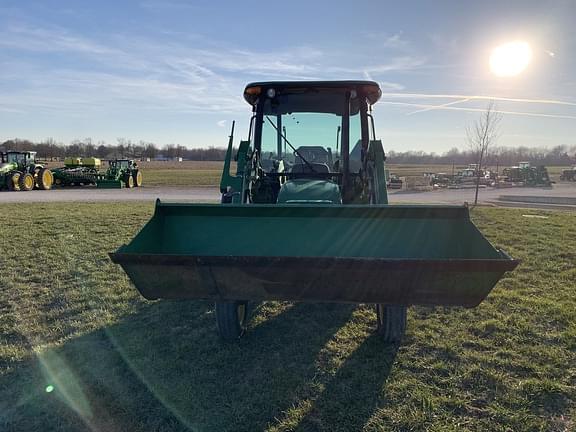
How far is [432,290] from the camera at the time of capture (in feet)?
8.18

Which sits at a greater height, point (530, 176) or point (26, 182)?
point (530, 176)

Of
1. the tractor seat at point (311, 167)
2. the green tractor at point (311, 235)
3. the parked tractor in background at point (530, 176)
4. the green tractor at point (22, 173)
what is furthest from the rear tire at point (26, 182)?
the parked tractor in background at point (530, 176)

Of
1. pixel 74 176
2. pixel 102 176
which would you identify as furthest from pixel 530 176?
pixel 74 176

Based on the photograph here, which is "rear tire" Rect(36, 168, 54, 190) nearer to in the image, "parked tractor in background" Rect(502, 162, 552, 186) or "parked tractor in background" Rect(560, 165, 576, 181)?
"parked tractor in background" Rect(502, 162, 552, 186)

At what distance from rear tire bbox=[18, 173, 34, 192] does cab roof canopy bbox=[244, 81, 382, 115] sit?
21.4m

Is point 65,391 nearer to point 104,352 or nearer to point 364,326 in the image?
point 104,352

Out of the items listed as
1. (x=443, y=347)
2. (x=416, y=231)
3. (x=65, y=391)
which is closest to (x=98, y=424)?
(x=65, y=391)

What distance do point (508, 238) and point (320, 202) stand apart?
235 inches

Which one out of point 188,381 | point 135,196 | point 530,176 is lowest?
point 188,381

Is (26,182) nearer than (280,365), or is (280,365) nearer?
(280,365)

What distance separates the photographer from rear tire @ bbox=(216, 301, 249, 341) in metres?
3.58

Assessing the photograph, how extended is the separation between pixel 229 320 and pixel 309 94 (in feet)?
8.37

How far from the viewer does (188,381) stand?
306 centimetres

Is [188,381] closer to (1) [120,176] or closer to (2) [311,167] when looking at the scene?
(2) [311,167]
